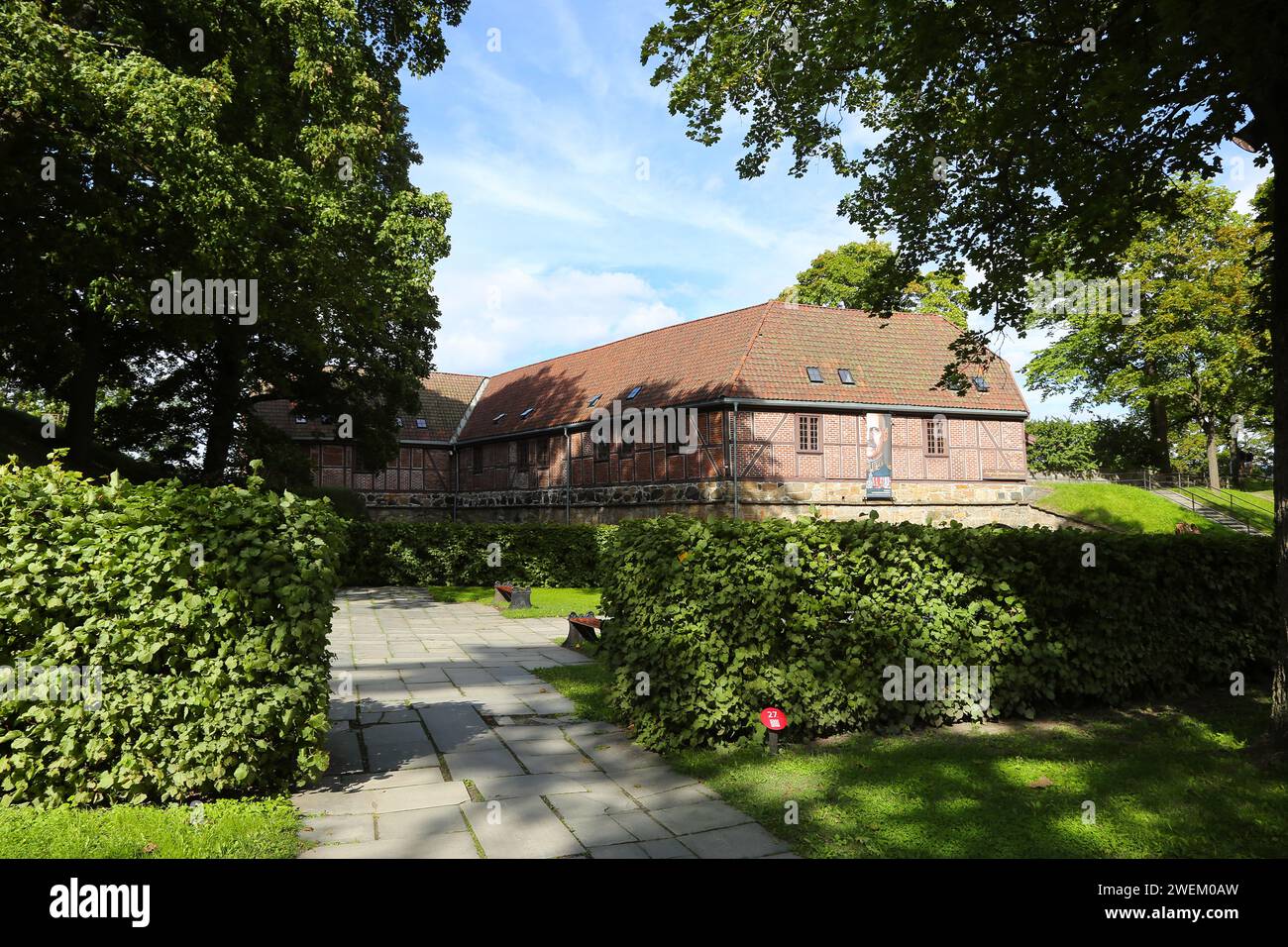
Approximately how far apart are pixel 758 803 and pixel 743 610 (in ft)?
5.40

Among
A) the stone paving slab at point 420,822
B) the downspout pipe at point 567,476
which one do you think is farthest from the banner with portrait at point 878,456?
the stone paving slab at point 420,822

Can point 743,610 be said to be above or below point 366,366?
below

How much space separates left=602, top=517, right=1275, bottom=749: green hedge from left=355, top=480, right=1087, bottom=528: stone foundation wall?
15725 millimetres

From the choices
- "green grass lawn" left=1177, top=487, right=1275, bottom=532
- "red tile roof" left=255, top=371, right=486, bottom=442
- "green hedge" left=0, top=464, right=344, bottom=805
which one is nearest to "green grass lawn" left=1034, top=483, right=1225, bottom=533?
"green grass lawn" left=1177, top=487, right=1275, bottom=532

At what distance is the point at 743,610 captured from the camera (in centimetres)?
616

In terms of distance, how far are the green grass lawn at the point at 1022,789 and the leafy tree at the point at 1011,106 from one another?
96cm

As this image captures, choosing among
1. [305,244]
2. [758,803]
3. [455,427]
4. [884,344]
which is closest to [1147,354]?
[884,344]

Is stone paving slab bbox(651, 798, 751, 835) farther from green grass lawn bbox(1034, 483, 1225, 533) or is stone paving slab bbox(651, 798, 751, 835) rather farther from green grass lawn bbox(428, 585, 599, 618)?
green grass lawn bbox(1034, 483, 1225, 533)

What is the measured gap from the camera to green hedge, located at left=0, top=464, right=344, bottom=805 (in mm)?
4535

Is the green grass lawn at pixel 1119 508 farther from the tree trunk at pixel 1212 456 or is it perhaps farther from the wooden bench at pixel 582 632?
the wooden bench at pixel 582 632

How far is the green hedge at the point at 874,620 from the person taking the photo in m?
6.09

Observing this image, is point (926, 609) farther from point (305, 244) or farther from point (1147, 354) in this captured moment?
point (1147, 354)

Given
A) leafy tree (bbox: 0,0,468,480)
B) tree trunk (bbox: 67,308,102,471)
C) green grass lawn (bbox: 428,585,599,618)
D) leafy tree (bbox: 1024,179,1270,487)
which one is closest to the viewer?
leafy tree (bbox: 0,0,468,480)

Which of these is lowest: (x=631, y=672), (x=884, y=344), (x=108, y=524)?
(x=631, y=672)
